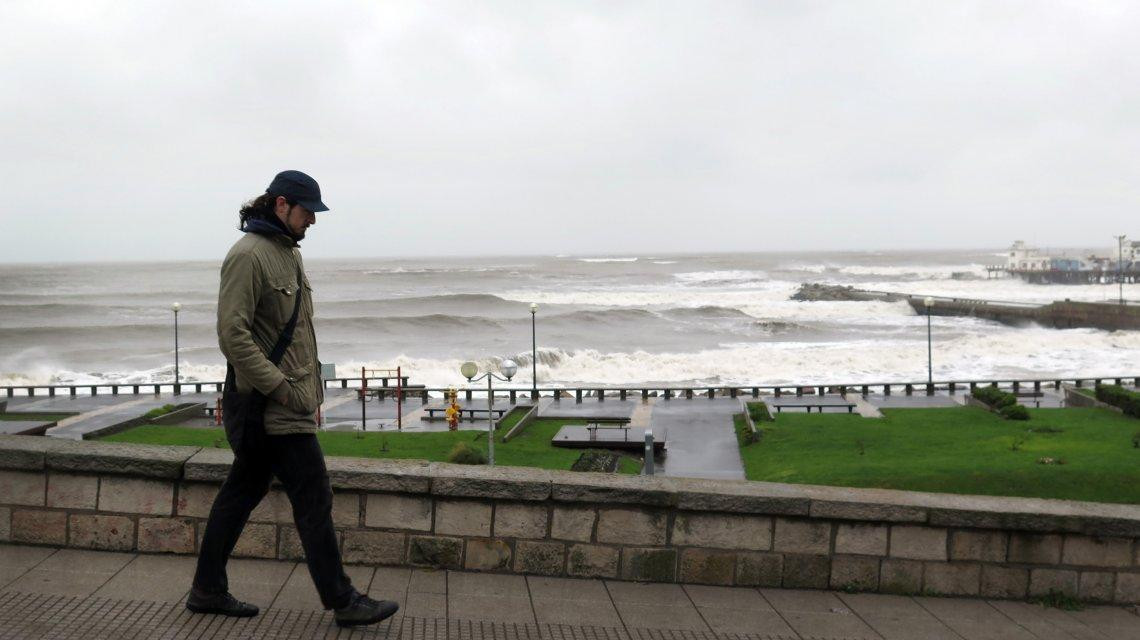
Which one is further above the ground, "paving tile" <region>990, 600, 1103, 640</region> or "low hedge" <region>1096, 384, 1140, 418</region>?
"paving tile" <region>990, 600, 1103, 640</region>

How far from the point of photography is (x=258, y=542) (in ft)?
17.1

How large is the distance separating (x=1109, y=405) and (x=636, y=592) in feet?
90.3

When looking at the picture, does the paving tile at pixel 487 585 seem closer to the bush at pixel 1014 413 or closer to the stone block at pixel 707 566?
the stone block at pixel 707 566

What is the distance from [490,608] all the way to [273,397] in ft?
5.32

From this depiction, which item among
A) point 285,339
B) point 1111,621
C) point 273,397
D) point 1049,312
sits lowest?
point 1049,312

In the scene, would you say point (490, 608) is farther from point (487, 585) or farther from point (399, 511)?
point (399, 511)

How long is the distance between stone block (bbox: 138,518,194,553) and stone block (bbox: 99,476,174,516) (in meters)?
0.06

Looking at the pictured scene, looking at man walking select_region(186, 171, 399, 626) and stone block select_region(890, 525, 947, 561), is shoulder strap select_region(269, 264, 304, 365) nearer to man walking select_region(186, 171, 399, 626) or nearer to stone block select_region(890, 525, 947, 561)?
man walking select_region(186, 171, 399, 626)

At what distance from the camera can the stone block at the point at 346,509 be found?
17.3ft

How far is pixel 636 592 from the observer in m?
5.20

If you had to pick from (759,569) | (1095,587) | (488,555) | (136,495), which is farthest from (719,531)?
(136,495)

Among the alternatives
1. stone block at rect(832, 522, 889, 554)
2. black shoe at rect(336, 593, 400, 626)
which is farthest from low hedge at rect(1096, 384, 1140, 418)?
black shoe at rect(336, 593, 400, 626)

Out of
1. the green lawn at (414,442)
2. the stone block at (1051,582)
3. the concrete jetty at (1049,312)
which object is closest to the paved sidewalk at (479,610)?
the stone block at (1051,582)

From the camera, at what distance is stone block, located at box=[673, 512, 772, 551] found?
212 inches
